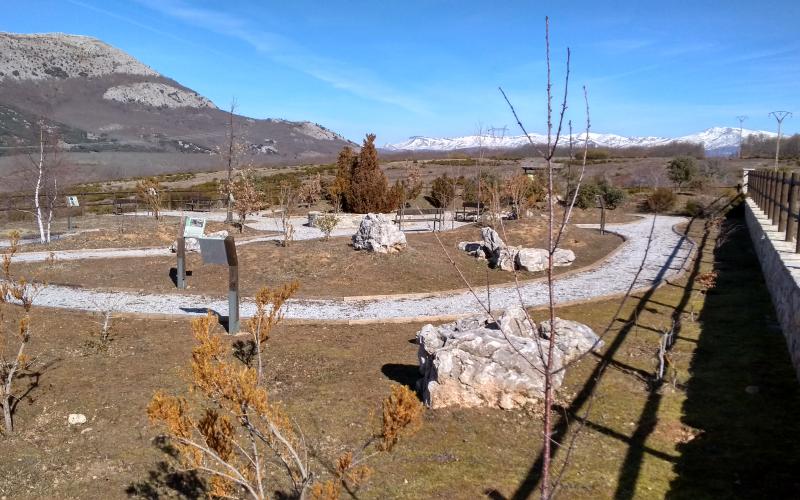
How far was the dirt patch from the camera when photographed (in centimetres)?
1148

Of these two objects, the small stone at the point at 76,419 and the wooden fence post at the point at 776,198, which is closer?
the small stone at the point at 76,419

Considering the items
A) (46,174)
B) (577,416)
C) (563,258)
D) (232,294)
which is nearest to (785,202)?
(563,258)

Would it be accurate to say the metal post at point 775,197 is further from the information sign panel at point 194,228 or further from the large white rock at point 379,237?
the information sign panel at point 194,228

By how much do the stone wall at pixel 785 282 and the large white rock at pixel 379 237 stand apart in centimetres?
728

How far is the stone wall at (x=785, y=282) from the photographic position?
6.00 metres

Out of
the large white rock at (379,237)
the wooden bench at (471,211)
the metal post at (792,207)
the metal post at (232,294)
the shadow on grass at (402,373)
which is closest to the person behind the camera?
the shadow on grass at (402,373)

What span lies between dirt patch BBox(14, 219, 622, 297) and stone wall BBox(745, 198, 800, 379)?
13.9 ft

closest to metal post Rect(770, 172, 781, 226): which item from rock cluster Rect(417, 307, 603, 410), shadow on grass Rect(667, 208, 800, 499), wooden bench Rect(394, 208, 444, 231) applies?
shadow on grass Rect(667, 208, 800, 499)

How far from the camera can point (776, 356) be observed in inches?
252

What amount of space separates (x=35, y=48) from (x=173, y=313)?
13433 cm

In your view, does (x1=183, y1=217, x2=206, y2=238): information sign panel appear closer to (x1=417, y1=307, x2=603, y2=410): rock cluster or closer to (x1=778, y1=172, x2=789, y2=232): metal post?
(x1=417, y1=307, x2=603, y2=410): rock cluster

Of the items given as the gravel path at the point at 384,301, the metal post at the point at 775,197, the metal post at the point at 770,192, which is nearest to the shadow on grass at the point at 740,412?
the gravel path at the point at 384,301

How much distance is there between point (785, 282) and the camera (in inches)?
277

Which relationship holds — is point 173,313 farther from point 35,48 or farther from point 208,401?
point 35,48
